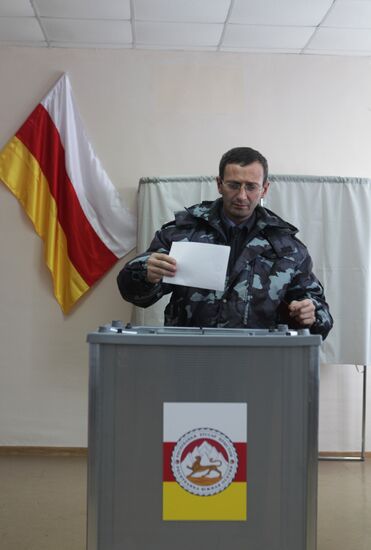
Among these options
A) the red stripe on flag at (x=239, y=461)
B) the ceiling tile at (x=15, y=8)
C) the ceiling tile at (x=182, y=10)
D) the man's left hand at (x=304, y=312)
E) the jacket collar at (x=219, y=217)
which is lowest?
the red stripe on flag at (x=239, y=461)

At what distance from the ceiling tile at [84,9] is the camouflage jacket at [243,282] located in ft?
6.36

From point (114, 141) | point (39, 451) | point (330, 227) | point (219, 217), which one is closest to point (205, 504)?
point (219, 217)

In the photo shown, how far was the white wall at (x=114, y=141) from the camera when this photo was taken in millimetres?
4098

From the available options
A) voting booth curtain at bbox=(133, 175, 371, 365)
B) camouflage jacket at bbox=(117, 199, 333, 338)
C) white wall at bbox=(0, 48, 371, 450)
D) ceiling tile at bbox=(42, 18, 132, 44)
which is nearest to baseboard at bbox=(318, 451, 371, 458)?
white wall at bbox=(0, 48, 371, 450)

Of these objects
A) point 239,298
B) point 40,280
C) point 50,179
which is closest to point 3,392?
point 40,280

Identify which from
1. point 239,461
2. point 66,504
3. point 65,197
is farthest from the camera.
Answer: point 65,197

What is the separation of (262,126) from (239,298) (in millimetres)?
2495

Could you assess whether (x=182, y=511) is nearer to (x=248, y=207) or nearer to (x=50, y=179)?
(x=248, y=207)

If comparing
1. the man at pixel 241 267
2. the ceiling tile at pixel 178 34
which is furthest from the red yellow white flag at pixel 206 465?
the ceiling tile at pixel 178 34

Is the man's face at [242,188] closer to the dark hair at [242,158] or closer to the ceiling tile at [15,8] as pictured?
the dark hair at [242,158]

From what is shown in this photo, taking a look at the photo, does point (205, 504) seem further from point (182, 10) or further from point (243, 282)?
point (182, 10)

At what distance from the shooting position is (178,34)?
12.6 feet

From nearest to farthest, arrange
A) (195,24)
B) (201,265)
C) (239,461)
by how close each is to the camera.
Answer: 1. (239,461)
2. (201,265)
3. (195,24)

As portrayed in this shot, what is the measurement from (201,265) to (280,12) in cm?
235
